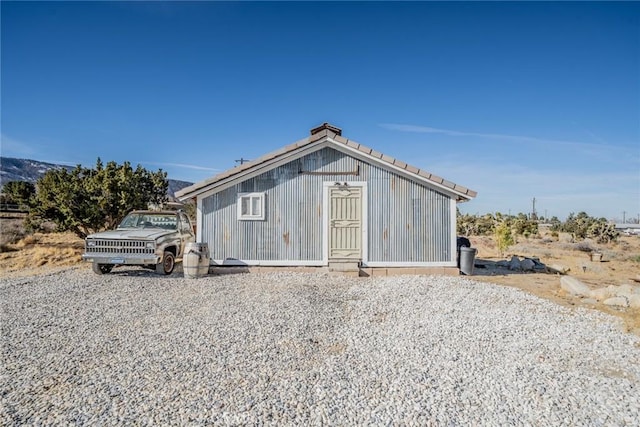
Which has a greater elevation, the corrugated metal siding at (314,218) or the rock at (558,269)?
the corrugated metal siding at (314,218)

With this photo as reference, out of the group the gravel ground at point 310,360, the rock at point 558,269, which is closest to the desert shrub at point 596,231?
the rock at point 558,269

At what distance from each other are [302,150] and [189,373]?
8219mm

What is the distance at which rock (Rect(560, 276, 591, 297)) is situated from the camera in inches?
356

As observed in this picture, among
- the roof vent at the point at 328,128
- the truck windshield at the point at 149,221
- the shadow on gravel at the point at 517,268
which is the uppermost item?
the roof vent at the point at 328,128

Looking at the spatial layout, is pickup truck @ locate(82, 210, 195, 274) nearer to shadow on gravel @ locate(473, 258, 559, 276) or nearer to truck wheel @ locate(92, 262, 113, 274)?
truck wheel @ locate(92, 262, 113, 274)

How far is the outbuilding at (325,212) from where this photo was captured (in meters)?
11.5

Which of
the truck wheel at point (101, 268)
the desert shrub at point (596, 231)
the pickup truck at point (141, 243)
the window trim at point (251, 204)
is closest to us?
the pickup truck at point (141, 243)

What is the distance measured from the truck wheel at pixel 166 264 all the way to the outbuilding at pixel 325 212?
1.03 metres

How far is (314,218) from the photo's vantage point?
11.6m

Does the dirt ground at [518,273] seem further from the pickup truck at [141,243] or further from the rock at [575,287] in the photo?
the pickup truck at [141,243]

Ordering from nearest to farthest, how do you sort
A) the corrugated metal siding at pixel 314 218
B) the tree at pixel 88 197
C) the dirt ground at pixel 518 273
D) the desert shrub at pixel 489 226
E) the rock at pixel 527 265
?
the dirt ground at pixel 518 273 → the corrugated metal siding at pixel 314 218 → the rock at pixel 527 265 → the tree at pixel 88 197 → the desert shrub at pixel 489 226

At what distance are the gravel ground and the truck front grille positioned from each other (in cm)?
187

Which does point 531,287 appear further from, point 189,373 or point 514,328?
point 189,373

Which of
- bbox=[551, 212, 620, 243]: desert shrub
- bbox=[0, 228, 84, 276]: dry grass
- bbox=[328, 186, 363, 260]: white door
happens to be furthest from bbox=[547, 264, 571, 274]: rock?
bbox=[551, 212, 620, 243]: desert shrub
